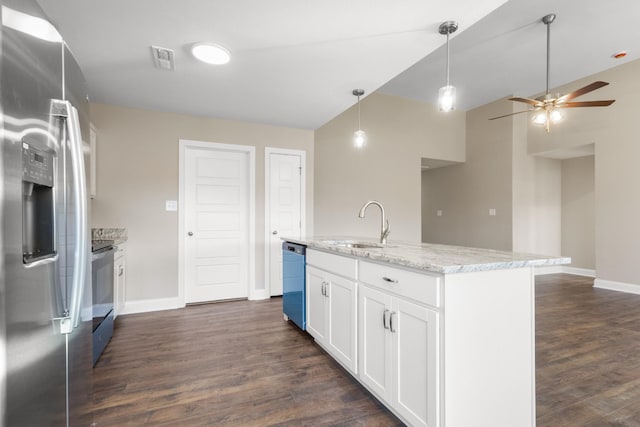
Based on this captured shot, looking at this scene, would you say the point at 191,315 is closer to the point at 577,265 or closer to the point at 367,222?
the point at 367,222

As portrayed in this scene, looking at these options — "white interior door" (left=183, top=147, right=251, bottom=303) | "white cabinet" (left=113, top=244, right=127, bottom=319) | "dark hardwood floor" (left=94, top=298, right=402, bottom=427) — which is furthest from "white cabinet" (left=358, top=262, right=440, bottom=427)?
"white interior door" (left=183, top=147, right=251, bottom=303)

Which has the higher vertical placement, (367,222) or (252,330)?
(367,222)

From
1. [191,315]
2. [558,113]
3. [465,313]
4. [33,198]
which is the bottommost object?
[191,315]

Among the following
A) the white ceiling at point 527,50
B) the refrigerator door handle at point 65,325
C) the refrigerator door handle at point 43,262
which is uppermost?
the white ceiling at point 527,50

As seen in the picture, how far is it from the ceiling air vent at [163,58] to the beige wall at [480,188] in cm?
554

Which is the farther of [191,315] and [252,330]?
[191,315]

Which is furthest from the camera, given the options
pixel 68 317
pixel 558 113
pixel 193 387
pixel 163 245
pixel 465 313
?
pixel 163 245

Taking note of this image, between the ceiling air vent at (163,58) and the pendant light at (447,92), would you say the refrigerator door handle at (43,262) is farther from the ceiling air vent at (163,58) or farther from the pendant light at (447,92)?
the pendant light at (447,92)

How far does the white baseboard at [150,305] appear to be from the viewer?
353 centimetres

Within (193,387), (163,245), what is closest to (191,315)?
(163,245)

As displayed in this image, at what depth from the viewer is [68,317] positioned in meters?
1.04

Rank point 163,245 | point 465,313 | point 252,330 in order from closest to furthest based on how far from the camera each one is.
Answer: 1. point 465,313
2. point 252,330
3. point 163,245

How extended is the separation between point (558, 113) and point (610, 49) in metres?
1.59

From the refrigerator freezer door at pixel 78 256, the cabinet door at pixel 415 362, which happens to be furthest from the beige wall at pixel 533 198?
the refrigerator freezer door at pixel 78 256
